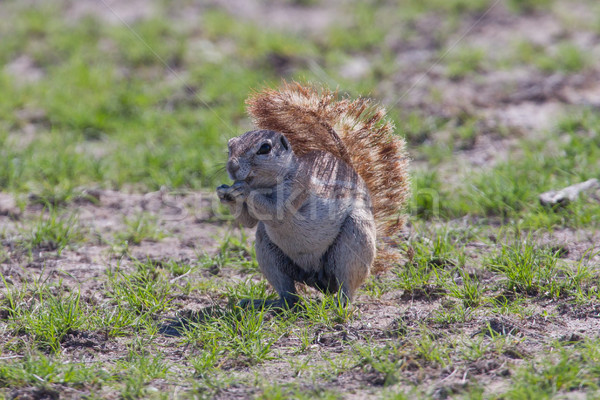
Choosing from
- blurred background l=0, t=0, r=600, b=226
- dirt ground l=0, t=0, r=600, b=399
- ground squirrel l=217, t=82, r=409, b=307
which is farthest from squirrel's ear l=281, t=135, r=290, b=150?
blurred background l=0, t=0, r=600, b=226

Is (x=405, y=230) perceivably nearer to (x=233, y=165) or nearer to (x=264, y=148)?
(x=264, y=148)

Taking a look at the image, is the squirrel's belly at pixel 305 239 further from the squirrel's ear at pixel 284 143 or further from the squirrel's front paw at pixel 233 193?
the squirrel's ear at pixel 284 143

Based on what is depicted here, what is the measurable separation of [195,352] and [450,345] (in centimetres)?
120

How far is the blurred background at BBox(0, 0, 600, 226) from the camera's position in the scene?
5473mm

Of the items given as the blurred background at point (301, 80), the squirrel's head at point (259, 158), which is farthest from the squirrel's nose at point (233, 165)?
the blurred background at point (301, 80)

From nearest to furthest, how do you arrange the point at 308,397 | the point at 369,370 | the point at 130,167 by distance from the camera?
the point at 308,397 → the point at 369,370 → the point at 130,167

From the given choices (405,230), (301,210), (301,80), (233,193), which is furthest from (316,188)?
(301,80)

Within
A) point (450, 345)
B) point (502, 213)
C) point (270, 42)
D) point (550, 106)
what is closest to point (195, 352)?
point (450, 345)

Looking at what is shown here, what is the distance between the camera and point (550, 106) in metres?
6.37

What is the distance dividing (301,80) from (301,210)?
3.47 metres

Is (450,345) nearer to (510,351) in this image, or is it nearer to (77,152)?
(510,351)

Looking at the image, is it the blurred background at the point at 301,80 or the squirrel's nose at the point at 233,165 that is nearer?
the squirrel's nose at the point at 233,165

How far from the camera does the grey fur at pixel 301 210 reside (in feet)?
11.9

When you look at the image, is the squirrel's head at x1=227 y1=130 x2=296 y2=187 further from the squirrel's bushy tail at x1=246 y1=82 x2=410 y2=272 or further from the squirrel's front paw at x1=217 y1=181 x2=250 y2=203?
the squirrel's bushy tail at x1=246 y1=82 x2=410 y2=272
